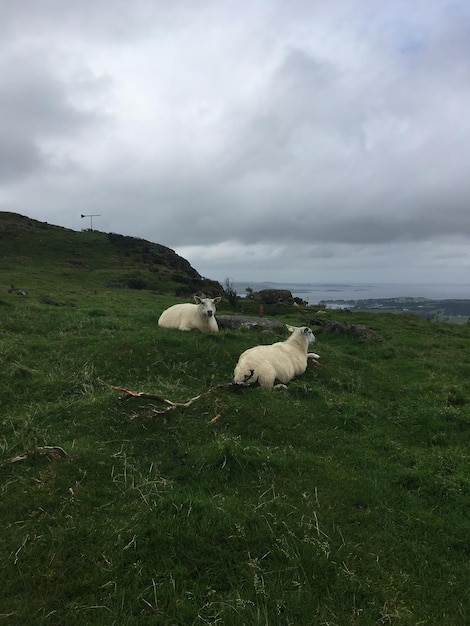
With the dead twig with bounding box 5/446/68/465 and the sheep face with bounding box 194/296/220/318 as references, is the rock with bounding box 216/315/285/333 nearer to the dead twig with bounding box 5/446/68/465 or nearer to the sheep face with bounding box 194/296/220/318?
the sheep face with bounding box 194/296/220/318

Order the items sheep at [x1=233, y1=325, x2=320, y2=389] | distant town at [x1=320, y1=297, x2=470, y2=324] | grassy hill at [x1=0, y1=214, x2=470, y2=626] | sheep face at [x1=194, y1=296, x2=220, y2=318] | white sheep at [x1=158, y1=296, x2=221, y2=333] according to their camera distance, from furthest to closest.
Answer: distant town at [x1=320, y1=297, x2=470, y2=324], white sheep at [x1=158, y1=296, x2=221, y2=333], sheep face at [x1=194, y1=296, x2=220, y2=318], sheep at [x1=233, y1=325, x2=320, y2=389], grassy hill at [x1=0, y1=214, x2=470, y2=626]

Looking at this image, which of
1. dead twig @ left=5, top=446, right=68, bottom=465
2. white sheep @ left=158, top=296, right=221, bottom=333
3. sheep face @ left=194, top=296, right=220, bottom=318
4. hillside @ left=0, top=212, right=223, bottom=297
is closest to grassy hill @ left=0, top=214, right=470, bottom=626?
dead twig @ left=5, top=446, right=68, bottom=465

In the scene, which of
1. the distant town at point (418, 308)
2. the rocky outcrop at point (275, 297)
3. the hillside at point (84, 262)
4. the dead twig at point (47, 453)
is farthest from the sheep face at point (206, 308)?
the distant town at point (418, 308)

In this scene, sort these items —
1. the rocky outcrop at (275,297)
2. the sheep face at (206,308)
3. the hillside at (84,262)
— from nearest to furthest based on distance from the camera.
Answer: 1. the sheep face at (206,308)
2. the rocky outcrop at (275,297)
3. the hillside at (84,262)

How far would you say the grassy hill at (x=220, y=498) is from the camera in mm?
4707

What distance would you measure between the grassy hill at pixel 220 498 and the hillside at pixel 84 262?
34.9m

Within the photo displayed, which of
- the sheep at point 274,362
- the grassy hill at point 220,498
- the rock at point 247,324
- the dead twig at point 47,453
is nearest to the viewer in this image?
the grassy hill at point 220,498

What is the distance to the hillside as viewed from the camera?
55.9m

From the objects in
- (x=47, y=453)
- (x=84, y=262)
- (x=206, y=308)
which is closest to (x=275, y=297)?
(x=206, y=308)

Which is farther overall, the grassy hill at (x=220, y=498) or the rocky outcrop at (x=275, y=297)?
the rocky outcrop at (x=275, y=297)

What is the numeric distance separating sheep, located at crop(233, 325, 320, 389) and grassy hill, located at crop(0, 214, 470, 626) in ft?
2.43

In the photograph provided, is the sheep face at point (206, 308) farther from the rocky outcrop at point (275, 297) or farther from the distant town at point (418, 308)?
the distant town at point (418, 308)

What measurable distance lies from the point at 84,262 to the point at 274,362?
67.8 meters

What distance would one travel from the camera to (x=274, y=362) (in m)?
12.5
